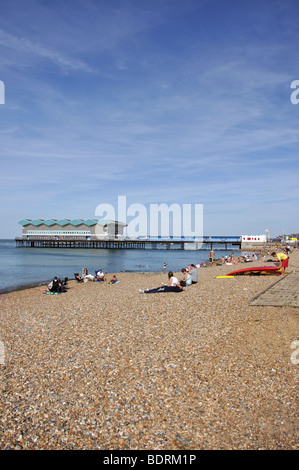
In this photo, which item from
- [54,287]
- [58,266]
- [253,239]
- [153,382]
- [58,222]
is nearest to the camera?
[153,382]

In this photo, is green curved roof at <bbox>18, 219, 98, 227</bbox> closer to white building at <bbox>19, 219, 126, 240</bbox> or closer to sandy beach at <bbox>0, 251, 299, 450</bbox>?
white building at <bbox>19, 219, 126, 240</bbox>

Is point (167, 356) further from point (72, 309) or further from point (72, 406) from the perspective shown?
point (72, 309)

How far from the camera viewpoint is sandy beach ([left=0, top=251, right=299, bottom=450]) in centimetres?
401

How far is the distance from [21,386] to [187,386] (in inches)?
107

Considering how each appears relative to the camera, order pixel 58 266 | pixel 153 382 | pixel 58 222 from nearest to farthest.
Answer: pixel 153 382 < pixel 58 266 < pixel 58 222

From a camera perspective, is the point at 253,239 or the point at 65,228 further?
the point at 65,228

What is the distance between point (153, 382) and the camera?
522cm

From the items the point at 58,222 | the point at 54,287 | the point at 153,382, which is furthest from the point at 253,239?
the point at 153,382

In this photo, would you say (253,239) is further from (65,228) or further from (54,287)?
(54,287)

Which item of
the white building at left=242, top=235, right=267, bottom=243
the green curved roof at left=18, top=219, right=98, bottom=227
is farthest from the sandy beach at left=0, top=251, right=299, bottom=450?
the white building at left=242, top=235, right=267, bottom=243

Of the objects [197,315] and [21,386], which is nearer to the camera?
[21,386]

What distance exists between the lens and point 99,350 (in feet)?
21.7
